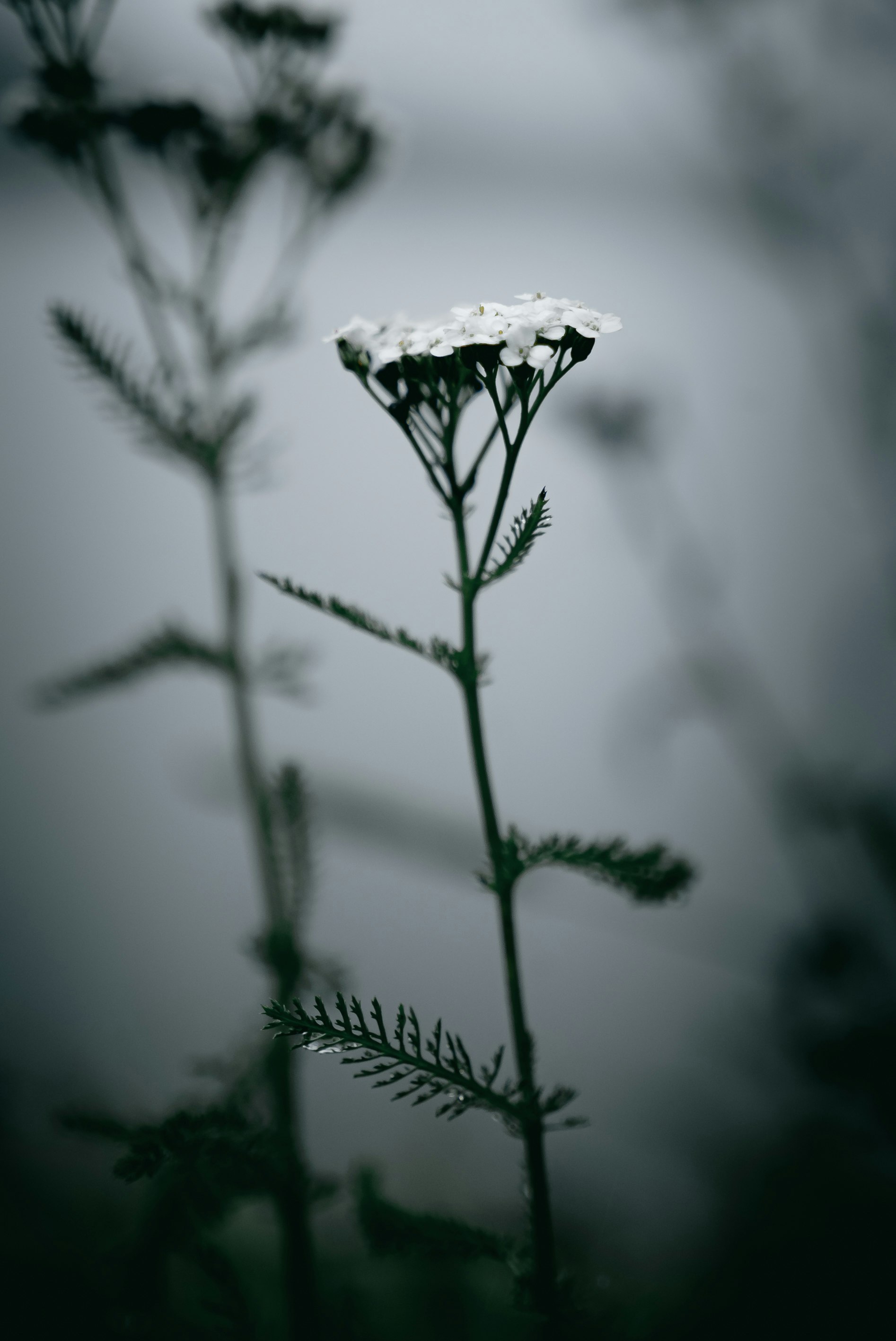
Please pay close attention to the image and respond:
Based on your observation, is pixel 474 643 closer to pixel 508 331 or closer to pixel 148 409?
pixel 508 331

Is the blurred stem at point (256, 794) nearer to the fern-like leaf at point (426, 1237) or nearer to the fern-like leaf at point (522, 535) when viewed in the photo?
the fern-like leaf at point (426, 1237)

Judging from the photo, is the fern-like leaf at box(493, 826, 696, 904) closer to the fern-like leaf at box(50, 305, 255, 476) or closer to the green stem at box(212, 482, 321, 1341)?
the green stem at box(212, 482, 321, 1341)

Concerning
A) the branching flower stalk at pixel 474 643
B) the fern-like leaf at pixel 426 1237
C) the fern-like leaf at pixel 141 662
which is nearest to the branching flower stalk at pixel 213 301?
the fern-like leaf at pixel 141 662

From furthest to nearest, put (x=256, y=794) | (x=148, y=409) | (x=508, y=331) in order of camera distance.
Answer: (x=256, y=794)
(x=148, y=409)
(x=508, y=331)

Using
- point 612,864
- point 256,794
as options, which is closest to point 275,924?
point 256,794

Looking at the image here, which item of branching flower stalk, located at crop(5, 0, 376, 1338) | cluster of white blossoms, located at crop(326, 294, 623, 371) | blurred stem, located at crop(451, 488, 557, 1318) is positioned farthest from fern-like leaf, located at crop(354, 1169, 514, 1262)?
cluster of white blossoms, located at crop(326, 294, 623, 371)

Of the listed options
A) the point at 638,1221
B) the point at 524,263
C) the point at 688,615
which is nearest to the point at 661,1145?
the point at 638,1221
